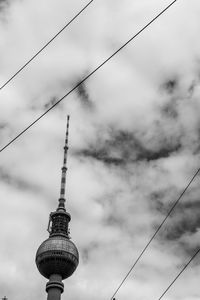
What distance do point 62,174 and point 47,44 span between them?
15170 centimetres

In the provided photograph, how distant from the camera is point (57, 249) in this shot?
136 m

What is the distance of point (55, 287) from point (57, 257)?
10530mm

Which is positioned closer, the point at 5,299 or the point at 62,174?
the point at 5,299

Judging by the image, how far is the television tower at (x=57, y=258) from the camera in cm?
13575

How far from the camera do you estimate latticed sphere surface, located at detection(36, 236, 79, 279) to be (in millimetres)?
135500

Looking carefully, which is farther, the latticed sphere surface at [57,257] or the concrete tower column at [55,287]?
the concrete tower column at [55,287]

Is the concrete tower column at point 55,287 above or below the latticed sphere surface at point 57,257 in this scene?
below

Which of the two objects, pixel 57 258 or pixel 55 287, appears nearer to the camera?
pixel 57 258

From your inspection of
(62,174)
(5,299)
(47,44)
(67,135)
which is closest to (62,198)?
(62,174)

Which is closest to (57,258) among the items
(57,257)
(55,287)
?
(57,257)

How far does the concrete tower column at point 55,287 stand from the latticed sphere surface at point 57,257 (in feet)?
5.21

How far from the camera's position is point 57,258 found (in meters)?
135

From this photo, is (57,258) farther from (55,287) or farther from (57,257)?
(55,287)

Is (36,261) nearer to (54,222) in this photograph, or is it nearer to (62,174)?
(54,222)
